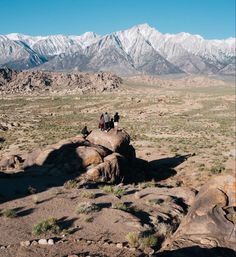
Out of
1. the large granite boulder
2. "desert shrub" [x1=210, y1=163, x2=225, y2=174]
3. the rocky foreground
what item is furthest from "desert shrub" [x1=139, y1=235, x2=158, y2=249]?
"desert shrub" [x1=210, y1=163, x2=225, y2=174]

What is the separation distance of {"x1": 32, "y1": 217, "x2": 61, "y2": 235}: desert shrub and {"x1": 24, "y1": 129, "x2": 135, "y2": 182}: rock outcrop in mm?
8823

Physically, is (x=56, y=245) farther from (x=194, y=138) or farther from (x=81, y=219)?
(x=194, y=138)

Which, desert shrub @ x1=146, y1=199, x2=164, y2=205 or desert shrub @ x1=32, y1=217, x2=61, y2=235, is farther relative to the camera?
desert shrub @ x1=146, y1=199, x2=164, y2=205

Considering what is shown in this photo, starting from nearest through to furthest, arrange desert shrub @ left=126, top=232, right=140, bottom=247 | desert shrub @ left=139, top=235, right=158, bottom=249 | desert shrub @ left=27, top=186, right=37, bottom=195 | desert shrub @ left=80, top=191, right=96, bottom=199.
Answer: desert shrub @ left=139, top=235, right=158, bottom=249
desert shrub @ left=126, top=232, right=140, bottom=247
desert shrub @ left=80, top=191, right=96, bottom=199
desert shrub @ left=27, top=186, right=37, bottom=195

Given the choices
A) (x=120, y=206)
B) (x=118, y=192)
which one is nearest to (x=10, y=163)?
(x=118, y=192)

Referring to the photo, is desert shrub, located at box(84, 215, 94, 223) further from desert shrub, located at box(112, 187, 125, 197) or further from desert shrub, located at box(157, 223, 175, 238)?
desert shrub, located at box(112, 187, 125, 197)

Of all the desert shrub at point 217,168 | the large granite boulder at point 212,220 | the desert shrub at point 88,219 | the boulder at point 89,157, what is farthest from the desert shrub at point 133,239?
the desert shrub at point 217,168

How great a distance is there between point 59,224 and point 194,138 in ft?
124

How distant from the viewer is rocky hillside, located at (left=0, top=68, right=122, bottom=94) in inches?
6902

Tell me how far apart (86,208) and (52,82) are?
578ft

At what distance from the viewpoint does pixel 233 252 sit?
12867mm

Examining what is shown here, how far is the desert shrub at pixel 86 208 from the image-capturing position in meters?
15.4

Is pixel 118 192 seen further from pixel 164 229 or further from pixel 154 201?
pixel 164 229

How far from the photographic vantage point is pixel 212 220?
551 inches
